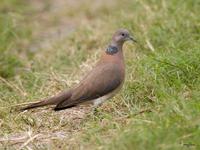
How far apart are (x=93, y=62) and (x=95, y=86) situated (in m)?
1.94

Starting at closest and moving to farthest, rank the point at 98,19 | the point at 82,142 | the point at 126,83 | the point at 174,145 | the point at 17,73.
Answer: the point at 174,145 → the point at 82,142 → the point at 126,83 → the point at 17,73 → the point at 98,19

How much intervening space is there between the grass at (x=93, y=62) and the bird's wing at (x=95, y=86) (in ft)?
0.64

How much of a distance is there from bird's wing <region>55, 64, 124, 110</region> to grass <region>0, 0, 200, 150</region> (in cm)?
20

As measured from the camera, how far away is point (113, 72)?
7.53m

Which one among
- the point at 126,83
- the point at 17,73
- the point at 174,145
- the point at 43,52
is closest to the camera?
the point at 174,145

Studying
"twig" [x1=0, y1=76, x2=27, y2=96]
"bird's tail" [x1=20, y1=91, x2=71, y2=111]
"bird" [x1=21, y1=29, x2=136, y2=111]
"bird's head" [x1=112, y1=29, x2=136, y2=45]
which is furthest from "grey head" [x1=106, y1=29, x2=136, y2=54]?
"twig" [x1=0, y1=76, x2=27, y2=96]

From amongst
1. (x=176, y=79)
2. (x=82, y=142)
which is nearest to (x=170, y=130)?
(x=82, y=142)

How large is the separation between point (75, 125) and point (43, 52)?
370 centimetres

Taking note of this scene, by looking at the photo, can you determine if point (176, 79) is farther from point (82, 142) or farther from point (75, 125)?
point (82, 142)

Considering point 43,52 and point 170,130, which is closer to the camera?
point 170,130

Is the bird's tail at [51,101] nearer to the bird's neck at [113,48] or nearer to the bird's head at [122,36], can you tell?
the bird's neck at [113,48]

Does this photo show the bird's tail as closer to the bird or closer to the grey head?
the bird

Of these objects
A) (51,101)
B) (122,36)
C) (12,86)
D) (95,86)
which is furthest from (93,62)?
(51,101)

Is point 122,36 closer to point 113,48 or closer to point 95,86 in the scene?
point 113,48
